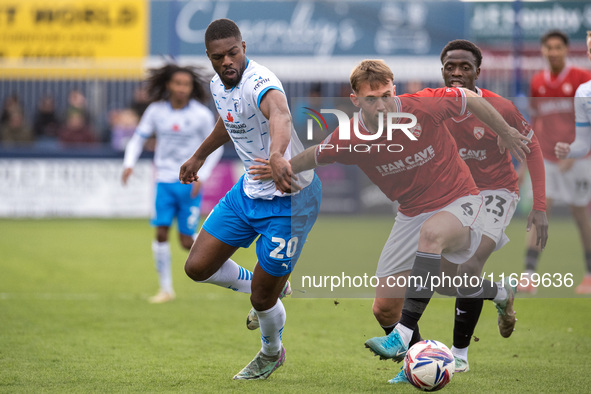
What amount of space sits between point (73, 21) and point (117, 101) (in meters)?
2.42

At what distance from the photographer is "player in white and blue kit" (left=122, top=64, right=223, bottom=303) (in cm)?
888

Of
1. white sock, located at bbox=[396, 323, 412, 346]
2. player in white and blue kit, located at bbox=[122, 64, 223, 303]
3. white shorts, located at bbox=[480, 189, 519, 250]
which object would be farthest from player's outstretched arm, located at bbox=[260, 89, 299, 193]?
player in white and blue kit, located at bbox=[122, 64, 223, 303]

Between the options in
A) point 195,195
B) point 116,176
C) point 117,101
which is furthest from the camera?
point 117,101

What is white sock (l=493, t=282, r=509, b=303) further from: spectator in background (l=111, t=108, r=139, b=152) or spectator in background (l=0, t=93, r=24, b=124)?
spectator in background (l=0, t=93, r=24, b=124)

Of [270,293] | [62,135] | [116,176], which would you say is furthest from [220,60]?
[62,135]

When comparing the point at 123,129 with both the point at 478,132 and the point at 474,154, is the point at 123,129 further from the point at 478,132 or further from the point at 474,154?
the point at 478,132

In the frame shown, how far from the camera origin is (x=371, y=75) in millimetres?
5113

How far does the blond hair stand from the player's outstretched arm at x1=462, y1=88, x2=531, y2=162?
0.49 metres

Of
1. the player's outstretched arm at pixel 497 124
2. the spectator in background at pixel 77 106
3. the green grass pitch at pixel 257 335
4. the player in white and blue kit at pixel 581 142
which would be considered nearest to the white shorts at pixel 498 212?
the green grass pitch at pixel 257 335

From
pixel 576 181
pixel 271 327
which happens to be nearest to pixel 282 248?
pixel 271 327

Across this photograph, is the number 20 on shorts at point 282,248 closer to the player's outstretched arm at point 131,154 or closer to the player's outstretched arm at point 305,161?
the player's outstretched arm at point 305,161

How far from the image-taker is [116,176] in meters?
16.3

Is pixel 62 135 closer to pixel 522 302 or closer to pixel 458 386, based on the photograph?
pixel 522 302

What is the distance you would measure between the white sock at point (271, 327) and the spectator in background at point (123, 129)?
38.8ft
